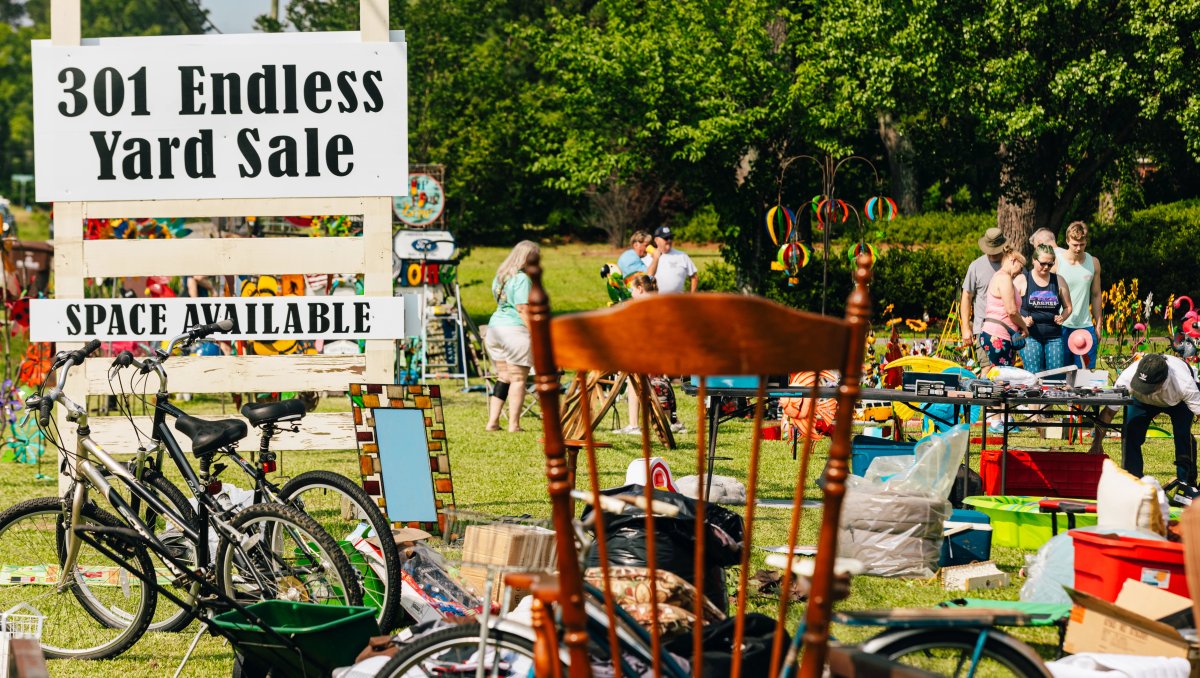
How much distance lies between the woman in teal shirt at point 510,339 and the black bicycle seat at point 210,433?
5.38m

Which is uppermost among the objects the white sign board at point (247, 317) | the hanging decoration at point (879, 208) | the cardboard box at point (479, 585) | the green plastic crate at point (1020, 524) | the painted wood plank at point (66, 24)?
the painted wood plank at point (66, 24)

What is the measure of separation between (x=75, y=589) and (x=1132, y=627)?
4201 mm

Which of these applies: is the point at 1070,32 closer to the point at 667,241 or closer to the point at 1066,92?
the point at 1066,92

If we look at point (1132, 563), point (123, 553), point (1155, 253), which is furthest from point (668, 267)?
point (1155, 253)

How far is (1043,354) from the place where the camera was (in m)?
10.3

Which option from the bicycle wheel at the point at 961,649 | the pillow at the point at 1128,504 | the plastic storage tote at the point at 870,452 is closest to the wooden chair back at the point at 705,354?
the bicycle wheel at the point at 961,649

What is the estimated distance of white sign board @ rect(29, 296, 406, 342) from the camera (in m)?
7.44

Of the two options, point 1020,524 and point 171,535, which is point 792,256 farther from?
point 171,535

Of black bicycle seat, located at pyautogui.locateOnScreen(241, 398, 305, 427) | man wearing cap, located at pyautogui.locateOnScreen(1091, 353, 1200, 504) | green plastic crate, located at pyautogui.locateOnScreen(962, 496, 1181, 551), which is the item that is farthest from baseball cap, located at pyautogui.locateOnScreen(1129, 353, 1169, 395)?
black bicycle seat, located at pyautogui.locateOnScreen(241, 398, 305, 427)

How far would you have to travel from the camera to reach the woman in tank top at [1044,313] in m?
10.2

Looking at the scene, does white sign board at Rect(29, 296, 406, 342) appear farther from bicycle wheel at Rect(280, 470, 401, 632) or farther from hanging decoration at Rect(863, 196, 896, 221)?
hanging decoration at Rect(863, 196, 896, 221)

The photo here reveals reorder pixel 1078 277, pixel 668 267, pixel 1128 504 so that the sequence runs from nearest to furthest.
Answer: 1. pixel 1128 504
2. pixel 1078 277
3. pixel 668 267

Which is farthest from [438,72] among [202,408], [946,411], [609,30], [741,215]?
[946,411]

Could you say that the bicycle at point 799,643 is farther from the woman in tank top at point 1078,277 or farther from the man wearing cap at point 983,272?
the man wearing cap at point 983,272
